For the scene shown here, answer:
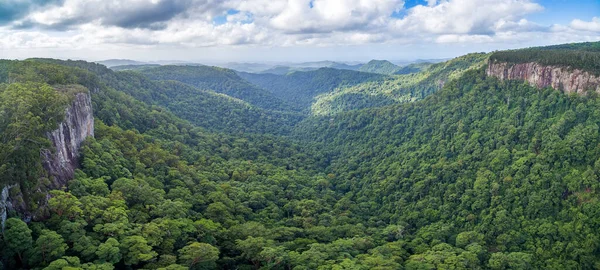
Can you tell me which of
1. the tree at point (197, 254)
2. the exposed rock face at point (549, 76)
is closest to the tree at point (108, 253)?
the tree at point (197, 254)

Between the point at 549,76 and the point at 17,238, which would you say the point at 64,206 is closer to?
the point at 17,238

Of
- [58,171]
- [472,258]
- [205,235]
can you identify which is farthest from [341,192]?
[58,171]

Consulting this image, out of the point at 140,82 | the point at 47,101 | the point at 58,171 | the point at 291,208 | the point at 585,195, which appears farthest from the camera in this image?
the point at 140,82

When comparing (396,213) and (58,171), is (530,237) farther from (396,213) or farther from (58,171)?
(58,171)

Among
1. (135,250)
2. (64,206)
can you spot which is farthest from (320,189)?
(64,206)

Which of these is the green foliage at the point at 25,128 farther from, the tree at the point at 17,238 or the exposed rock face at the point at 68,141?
the tree at the point at 17,238

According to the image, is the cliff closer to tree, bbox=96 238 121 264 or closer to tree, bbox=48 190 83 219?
tree, bbox=48 190 83 219
